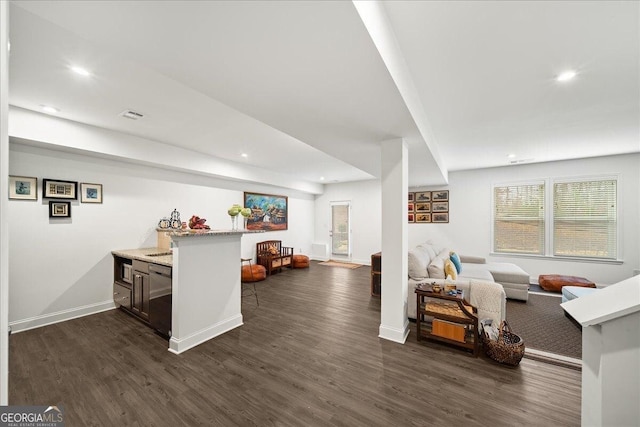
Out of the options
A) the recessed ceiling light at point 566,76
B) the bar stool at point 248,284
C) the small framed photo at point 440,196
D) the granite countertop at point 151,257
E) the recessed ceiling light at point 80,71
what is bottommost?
the bar stool at point 248,284

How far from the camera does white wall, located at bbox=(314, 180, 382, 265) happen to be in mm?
7491

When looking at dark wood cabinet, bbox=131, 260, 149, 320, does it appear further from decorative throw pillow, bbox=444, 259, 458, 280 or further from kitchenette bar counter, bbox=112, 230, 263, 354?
decorative throw pillow, bbox=444, 259, 458, 280

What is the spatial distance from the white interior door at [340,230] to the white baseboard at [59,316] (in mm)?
5819

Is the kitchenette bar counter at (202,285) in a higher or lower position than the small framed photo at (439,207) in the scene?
lower

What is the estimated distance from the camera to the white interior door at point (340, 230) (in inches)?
314

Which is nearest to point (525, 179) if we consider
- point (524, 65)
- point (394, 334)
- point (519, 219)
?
point (519, 219)

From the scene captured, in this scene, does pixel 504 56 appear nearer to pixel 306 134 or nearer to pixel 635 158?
pixel 306 134

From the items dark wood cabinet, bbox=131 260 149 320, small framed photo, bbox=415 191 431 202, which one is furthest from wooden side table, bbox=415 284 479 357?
small framed photo, bbox=415 191 431 202

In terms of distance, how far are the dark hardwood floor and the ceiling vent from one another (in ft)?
8.73

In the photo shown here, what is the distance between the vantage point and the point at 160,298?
2.82 m

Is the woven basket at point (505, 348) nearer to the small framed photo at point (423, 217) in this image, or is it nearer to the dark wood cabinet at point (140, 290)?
the dark wood cabinet at point (140, 290)

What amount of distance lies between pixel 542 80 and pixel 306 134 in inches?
91.9

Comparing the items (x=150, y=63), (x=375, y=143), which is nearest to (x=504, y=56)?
(x=375, y=143)

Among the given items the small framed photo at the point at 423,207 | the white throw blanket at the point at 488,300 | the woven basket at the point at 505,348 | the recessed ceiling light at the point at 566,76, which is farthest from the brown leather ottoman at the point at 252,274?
the recessed ceiling light at the point at 566,76
